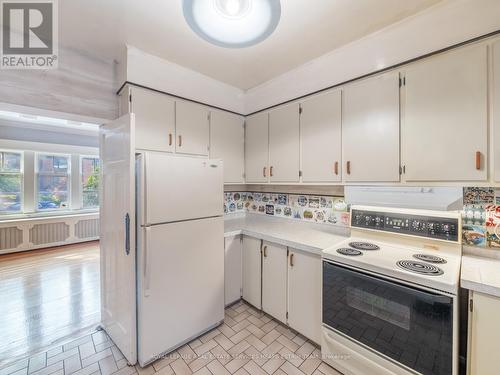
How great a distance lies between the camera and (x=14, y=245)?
429 centimetres

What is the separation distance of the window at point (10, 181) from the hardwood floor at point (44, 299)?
986 mm

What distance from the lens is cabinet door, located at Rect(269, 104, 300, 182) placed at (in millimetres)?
2328

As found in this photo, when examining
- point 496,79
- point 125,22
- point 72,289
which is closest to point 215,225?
point 125,22

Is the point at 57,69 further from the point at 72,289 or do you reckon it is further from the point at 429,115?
the point at 429,115

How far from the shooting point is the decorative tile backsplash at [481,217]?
4.90ft

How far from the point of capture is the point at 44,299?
8.80ft

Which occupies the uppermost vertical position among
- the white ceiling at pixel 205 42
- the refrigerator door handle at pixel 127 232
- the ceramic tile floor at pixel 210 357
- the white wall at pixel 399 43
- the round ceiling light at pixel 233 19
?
the white ceiling at pixel 205 42

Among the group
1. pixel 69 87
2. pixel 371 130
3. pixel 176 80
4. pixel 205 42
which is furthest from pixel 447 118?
pixel 69 87

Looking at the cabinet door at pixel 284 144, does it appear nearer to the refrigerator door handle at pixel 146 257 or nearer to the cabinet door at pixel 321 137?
the cabinet door at pixel 321 137

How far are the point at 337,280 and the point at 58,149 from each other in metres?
6.01

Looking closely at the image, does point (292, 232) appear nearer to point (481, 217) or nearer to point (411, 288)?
point (411, 288)

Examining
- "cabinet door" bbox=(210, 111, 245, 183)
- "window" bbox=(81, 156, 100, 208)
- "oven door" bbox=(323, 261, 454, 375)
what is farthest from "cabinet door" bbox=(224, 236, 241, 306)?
"window" bbox=(81, 156, 100, 208)

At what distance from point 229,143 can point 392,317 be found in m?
2.24

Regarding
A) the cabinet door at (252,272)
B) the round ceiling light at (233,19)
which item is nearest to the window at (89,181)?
the cabinet door at (252,272)
